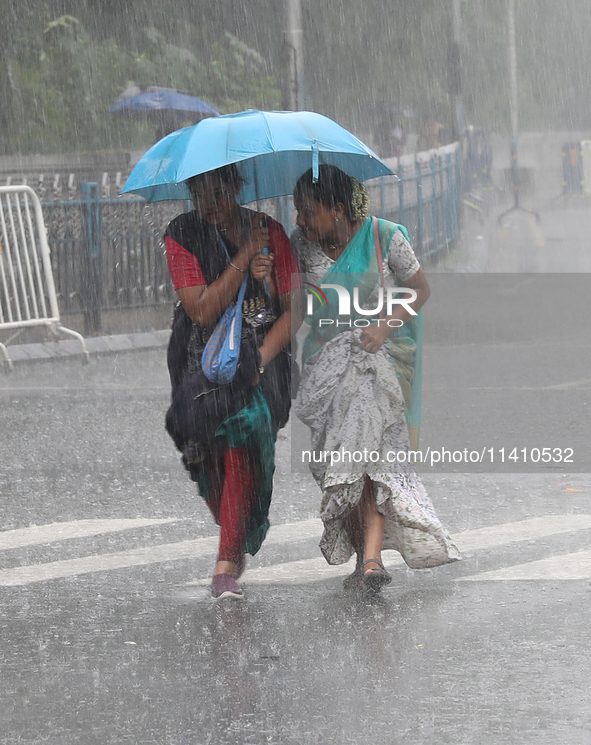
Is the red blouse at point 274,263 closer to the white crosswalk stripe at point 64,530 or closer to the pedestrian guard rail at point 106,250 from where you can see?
the white crosswalk stripe at point 64,530

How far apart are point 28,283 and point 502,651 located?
9.25 m

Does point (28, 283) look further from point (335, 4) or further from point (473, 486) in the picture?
point (335, 4)

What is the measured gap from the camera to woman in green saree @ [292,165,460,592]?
499 centimetres

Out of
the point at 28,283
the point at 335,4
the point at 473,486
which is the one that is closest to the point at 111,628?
the point at 473,486

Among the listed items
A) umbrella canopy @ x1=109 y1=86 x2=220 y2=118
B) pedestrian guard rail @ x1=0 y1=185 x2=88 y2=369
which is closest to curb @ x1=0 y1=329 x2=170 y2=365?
pedestrian guard rail @ x1=0 y1=185 x2=88 y2=369

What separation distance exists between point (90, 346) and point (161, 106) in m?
6.68

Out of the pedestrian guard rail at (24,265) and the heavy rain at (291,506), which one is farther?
the pedestrian guard rail at (24,265)

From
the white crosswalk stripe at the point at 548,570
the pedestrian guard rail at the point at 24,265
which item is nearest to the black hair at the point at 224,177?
the white crosswalk stripe at the point at 548,570

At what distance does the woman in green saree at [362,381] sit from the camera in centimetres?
499

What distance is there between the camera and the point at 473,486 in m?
6.94

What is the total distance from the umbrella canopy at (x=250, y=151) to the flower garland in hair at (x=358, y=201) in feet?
0.38

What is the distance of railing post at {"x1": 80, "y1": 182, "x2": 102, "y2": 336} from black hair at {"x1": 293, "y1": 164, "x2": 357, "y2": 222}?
27.6ft

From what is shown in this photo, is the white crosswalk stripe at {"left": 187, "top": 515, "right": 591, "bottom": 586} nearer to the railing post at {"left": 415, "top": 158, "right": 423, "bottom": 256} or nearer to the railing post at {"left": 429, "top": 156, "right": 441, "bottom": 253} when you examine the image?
the railing post at {"left": 415, "top": 158, "right": 423, "bottom": 256}

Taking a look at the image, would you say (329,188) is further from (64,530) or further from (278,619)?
(64,530)
